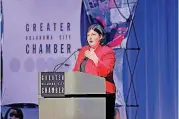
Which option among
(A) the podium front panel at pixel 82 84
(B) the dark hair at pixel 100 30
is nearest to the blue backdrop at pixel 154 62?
(B) the dark hair at pixel 100 30

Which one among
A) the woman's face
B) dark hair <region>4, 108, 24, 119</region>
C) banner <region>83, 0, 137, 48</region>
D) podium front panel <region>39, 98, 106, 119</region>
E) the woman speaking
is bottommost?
dark hair <region>4, 108, 24, 119</region>

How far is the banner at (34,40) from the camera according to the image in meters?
1.68

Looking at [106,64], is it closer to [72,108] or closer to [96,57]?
[96,57]

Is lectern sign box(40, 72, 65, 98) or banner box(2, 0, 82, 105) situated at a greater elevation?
banner box(2, 0, 82, 105)

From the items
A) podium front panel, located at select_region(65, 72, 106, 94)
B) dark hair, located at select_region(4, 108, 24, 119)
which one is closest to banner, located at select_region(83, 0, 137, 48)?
dark hair, located at select_region(4, 108, 24, 119)

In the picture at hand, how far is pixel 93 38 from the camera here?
5.54 feet

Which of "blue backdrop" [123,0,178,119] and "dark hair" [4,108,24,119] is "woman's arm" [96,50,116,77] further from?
"dark hair" [4,108,24,119]

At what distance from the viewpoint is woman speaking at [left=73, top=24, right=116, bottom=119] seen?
5.44ft

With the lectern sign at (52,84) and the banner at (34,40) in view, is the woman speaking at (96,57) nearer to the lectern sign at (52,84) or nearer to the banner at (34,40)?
the banner at (34,40)

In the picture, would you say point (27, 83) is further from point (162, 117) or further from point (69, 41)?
Result: point (162, 117)

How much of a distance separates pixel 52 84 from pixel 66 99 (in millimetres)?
59

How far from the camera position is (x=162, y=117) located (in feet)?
5.32

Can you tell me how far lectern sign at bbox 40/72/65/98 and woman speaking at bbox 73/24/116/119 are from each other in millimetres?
741

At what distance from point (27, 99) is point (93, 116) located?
0.84m
